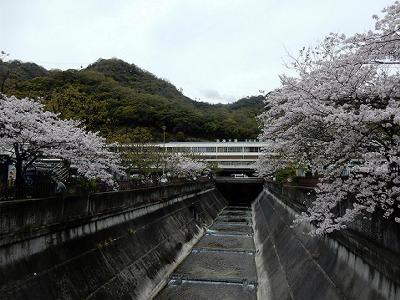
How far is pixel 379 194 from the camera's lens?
9.92 m

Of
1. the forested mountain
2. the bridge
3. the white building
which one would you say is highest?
the forested mountain

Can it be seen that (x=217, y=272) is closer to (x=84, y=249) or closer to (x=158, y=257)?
(x=158, y=257)

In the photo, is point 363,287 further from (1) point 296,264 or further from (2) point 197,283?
(2) point 197,283

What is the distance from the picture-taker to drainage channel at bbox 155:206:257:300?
64.7 ft

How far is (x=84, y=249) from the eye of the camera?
16172mm

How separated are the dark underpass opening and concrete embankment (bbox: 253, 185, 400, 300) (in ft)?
222

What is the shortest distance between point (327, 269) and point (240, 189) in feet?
273

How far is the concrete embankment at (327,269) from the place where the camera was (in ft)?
32.4

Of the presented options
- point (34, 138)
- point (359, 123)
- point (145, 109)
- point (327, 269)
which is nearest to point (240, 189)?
point (145, 109)

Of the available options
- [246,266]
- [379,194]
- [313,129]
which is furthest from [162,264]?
[379,194]

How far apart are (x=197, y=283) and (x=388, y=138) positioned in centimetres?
1336

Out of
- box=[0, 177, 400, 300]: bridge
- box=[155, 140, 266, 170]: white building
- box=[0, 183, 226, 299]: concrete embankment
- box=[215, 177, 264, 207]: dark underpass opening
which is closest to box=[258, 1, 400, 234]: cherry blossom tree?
box=[0, 177, 400, 300]: bridge

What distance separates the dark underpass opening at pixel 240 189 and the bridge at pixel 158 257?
5987 cm

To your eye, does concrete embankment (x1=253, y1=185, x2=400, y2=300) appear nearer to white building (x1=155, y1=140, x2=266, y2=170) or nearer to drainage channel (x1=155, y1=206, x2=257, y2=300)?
drainage channel (x1=155, y1=206, x2=257, y2=300)
